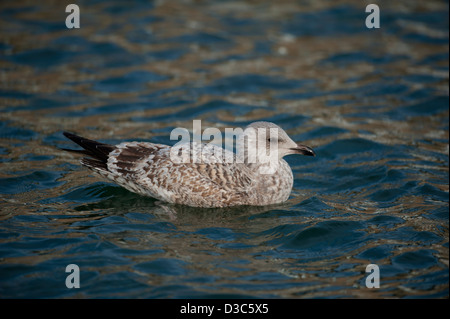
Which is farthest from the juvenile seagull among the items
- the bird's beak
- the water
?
the water

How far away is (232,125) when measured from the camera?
37.1ft

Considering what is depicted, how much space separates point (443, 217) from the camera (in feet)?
25.6

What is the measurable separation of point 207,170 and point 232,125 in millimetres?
3599

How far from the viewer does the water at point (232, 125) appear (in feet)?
21.3

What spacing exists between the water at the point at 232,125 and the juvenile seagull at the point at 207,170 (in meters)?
0.24

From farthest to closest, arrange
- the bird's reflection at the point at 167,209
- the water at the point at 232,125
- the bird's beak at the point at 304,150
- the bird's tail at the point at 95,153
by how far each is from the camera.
Answer: 1. the bird's tail at the point at 95,153
2. the bird's beak at the point at 304,150
3. the bird's reflection at the point at 167,209
4. the water at the point at 232,125

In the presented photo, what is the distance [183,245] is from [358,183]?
3.40 m

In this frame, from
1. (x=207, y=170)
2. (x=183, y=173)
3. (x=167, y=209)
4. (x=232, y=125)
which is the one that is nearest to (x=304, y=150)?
(x=207, y=170)

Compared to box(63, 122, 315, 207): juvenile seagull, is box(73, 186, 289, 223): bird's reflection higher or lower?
lower

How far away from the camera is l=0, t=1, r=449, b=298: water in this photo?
6492 millimetres

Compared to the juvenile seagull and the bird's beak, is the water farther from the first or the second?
the bird's beak

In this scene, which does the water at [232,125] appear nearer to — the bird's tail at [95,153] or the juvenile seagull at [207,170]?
the juvenile seagull at [207,170]

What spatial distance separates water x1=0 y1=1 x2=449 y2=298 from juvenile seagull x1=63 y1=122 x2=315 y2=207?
9.3 inches

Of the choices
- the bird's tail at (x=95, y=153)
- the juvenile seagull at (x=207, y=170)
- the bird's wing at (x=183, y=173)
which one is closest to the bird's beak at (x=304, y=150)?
the juvenile seagull at (x=207, y=170)
